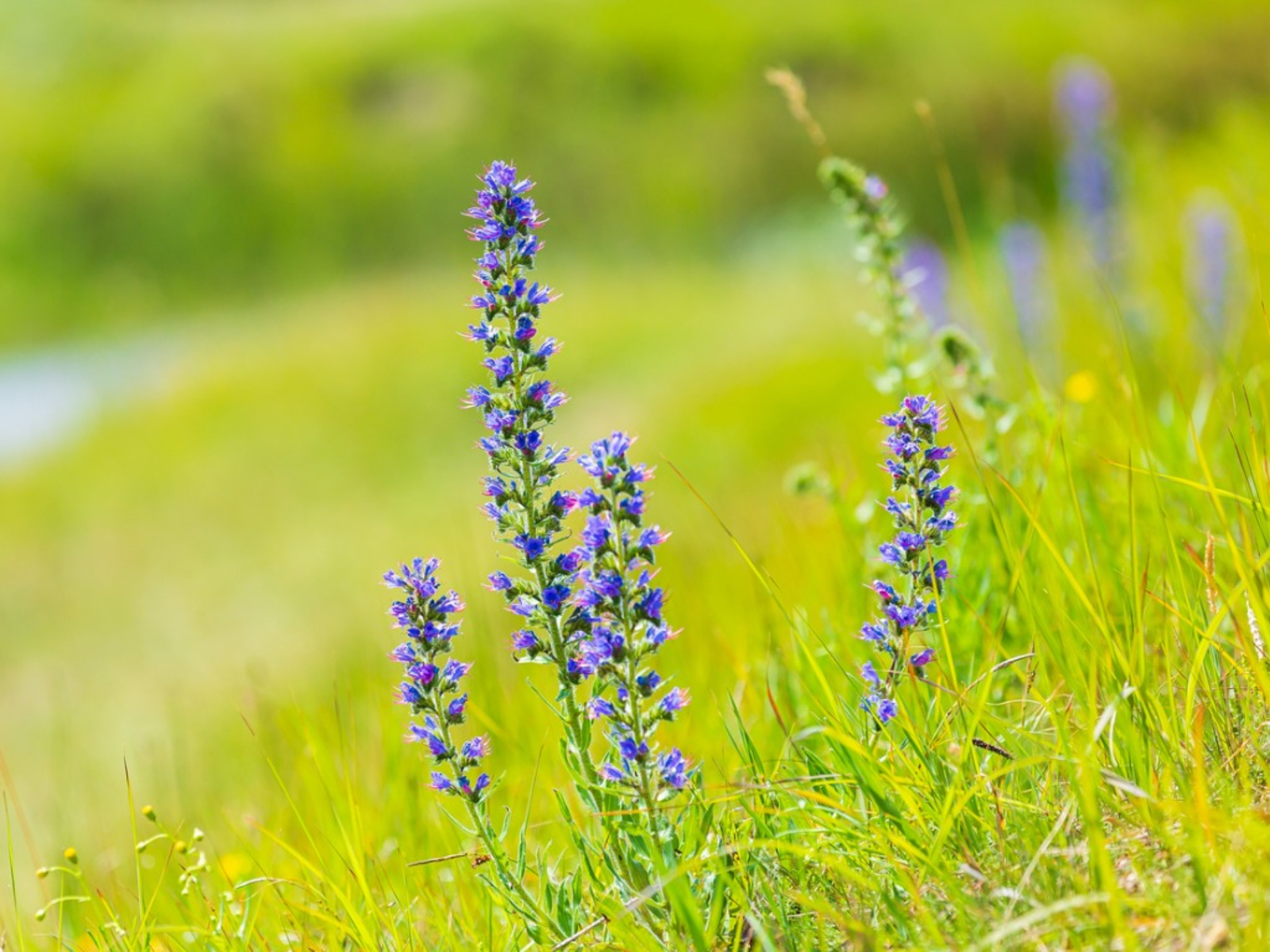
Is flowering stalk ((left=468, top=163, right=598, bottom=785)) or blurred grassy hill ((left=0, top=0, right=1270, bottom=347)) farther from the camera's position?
blurred grassy hill ((left=0, top=0, right=1270, bottom=347))

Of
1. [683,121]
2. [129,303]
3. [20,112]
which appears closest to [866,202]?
[683,121]

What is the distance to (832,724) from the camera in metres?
2.35

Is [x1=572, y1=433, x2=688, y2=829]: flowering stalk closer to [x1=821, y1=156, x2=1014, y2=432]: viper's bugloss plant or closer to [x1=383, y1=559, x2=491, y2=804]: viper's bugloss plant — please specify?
[x1=383, y1=559, x2=491, y2=804]: viper's bugloss plant

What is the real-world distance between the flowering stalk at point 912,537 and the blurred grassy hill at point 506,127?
54.5ft

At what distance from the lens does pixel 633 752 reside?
220cm

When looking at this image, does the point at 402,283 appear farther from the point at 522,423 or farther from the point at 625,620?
the point at 625,620

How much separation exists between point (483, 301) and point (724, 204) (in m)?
18.2

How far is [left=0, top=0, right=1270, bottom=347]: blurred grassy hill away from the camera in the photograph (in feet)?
65.1

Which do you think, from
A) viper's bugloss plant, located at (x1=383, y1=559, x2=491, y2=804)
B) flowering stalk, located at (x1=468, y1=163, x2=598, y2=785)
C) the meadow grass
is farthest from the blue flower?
the meadow grass

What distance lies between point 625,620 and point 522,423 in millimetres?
445

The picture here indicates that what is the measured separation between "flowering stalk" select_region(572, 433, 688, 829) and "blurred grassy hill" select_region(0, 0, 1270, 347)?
55.7 feet

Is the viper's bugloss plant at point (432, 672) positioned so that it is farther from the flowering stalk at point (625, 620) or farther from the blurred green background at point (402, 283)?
the blurred green background at point (402, 283)

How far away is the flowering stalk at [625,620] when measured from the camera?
7.06 feet

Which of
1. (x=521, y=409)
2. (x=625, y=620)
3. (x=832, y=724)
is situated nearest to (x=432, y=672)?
(x=625, y=620)
